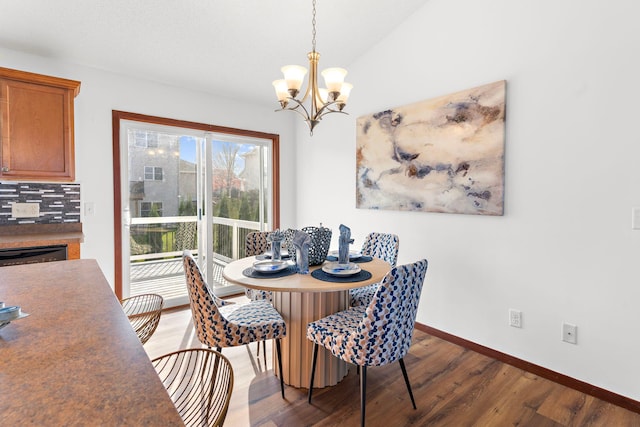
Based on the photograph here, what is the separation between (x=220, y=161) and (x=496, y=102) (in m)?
2.91

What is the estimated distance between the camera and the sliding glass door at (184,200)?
11.3ft

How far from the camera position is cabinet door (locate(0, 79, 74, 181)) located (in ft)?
8.28

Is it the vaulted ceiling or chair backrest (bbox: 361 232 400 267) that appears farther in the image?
chair backrest (bbox: 361 232 400 267)

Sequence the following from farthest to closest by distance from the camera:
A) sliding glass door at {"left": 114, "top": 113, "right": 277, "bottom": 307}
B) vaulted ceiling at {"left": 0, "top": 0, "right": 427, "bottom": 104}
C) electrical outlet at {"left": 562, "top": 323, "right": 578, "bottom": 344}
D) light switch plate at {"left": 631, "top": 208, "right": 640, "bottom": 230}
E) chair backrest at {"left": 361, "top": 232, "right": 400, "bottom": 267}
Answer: sliding glass door at {"left": 114, "top": 113, "right": 277, "bottom": 307} → chair backrest at {"left": 361, "top": 232, "right": 400, "bottom": 267} → vaulted ceiling at {"left": 0, "top": 0, "right": 427, "bottom": 104} → electrical outlet at {"left": 562, "top": 323, "right": 578, "bottom": 344} → light switch plate at {"left": 631, "top": 208, "right": 640, "bottom": 230}

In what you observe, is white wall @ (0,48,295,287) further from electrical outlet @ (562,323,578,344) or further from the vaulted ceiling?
electrical outlet @ (562,323,578,344)

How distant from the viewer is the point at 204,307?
1906mm

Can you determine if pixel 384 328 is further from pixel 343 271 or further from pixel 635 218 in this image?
pixel 635 218

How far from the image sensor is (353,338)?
1766 mm

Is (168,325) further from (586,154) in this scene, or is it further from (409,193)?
(586,154)

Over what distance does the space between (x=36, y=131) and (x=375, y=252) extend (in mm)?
2914

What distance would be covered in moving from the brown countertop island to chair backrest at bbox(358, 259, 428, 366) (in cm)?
109

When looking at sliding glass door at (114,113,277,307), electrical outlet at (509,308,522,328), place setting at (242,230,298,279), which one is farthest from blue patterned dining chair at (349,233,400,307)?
sliding glass door at (114,113,277,307)

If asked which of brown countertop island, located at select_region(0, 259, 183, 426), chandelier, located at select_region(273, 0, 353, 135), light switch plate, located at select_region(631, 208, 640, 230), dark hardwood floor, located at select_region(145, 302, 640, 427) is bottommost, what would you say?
dark hardwood floor, located at select_region(145, 302, 640, 427)

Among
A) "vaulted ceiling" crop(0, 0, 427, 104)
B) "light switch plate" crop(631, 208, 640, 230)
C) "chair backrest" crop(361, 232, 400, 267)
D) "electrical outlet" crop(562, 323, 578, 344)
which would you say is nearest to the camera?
"light switch plate" crop(631, 208, 640, 230)
